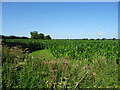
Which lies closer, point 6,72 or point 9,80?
point 9,80

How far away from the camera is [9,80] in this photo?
177 inches

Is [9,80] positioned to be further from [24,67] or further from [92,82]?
[92,82]

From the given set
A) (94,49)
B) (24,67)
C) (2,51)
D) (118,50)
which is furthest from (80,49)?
(24,67)

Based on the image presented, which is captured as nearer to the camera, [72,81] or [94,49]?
[72,81]

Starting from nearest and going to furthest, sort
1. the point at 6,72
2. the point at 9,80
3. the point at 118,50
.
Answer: the point at 9,80, the point at 6,72, the point at 118,50

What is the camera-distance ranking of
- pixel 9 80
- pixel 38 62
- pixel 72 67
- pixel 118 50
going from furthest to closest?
pixel 118 50
pixel 38 62
pixel 72 67
pixel 9 80

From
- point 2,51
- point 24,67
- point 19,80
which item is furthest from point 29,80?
point 2,51

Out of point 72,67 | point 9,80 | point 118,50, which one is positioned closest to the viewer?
point 9,80

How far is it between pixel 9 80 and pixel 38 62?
1.44 m

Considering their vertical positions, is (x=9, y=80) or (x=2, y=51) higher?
(x=2, y=51)

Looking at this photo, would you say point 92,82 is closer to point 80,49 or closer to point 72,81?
point 72,81

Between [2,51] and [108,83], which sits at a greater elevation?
[2,51]

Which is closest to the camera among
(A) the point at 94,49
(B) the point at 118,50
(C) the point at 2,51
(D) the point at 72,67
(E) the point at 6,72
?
(E) the point at 6,72

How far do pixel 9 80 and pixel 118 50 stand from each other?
27.7 ft
